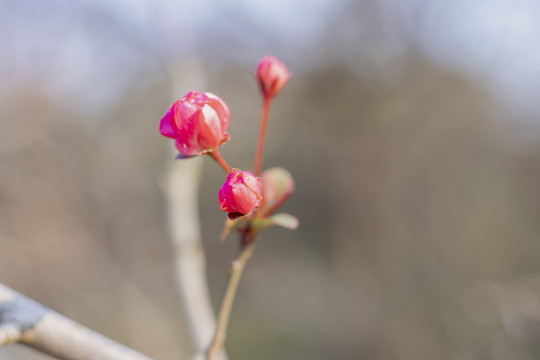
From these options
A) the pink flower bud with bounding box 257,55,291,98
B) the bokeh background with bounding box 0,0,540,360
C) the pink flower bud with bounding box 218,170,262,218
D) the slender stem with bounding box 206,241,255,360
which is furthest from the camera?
the bokeh background with bounding box 0,0,540,360

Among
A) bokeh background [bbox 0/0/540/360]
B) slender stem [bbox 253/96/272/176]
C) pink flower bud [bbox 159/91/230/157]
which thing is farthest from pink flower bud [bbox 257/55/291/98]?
bokeh background [bbox 0/0/540/360]

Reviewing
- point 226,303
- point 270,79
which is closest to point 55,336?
point 226,303

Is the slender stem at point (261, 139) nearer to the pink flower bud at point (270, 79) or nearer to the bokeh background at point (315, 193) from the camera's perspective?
the pink flower bud at point (270, 79)

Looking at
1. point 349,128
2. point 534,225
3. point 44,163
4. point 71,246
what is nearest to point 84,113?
point 44,163

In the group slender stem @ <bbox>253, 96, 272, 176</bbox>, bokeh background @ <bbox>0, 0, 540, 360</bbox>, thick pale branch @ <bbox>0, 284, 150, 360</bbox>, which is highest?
bokeh background @ <bbox>0, 0, 540, 360</bbox>

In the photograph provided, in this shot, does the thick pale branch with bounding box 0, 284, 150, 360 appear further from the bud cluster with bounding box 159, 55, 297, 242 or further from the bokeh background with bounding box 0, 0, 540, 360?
the bokeh background with bounding box 0, 0, 540, 360

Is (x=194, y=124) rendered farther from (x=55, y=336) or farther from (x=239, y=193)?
(x=55, y=336)
